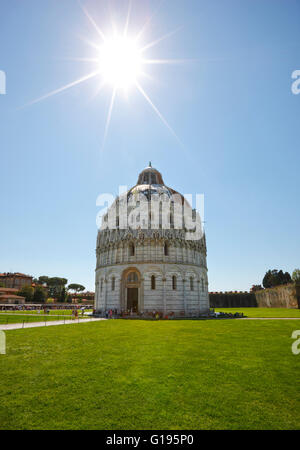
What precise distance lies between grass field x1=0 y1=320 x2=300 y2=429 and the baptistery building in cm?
2679

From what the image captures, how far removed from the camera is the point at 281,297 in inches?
2458

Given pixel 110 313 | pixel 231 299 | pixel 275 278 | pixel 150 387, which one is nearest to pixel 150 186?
pixel 110 313

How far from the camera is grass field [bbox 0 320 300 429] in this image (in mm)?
5859

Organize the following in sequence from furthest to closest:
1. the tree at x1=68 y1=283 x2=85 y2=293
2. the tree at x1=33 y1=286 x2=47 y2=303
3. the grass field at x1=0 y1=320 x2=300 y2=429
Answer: the tree at x1=68 y1=283 x2=85 y2=293
the tree at x1=33 y1=286 x2=47 y2=303
the grass field at x1=0 y1=320 x2=300 y2=429

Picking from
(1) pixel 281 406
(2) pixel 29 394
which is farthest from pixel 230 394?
(2) pixel 29 394

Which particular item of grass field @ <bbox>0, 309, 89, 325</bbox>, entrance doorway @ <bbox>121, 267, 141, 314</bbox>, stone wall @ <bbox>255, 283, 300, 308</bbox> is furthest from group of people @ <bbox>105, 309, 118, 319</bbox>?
stone wall @ <bbox>255, 283, 300, 308</bbox>

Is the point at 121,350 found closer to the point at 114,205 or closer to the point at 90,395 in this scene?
the point at 90,395

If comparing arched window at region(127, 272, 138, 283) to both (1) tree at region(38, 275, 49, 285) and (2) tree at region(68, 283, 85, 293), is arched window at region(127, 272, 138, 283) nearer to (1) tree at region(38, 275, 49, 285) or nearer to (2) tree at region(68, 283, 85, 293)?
(2) tree at region(68, 283, 85, 293)

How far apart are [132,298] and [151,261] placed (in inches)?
271

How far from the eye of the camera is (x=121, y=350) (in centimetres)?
1248

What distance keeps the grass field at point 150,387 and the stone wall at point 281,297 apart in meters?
47.8

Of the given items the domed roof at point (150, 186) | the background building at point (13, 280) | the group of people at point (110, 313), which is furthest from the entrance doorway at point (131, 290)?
the background building at point (13, 280)

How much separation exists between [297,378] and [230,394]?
292 centimetres

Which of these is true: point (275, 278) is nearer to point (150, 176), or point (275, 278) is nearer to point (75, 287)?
point (150, 176)
